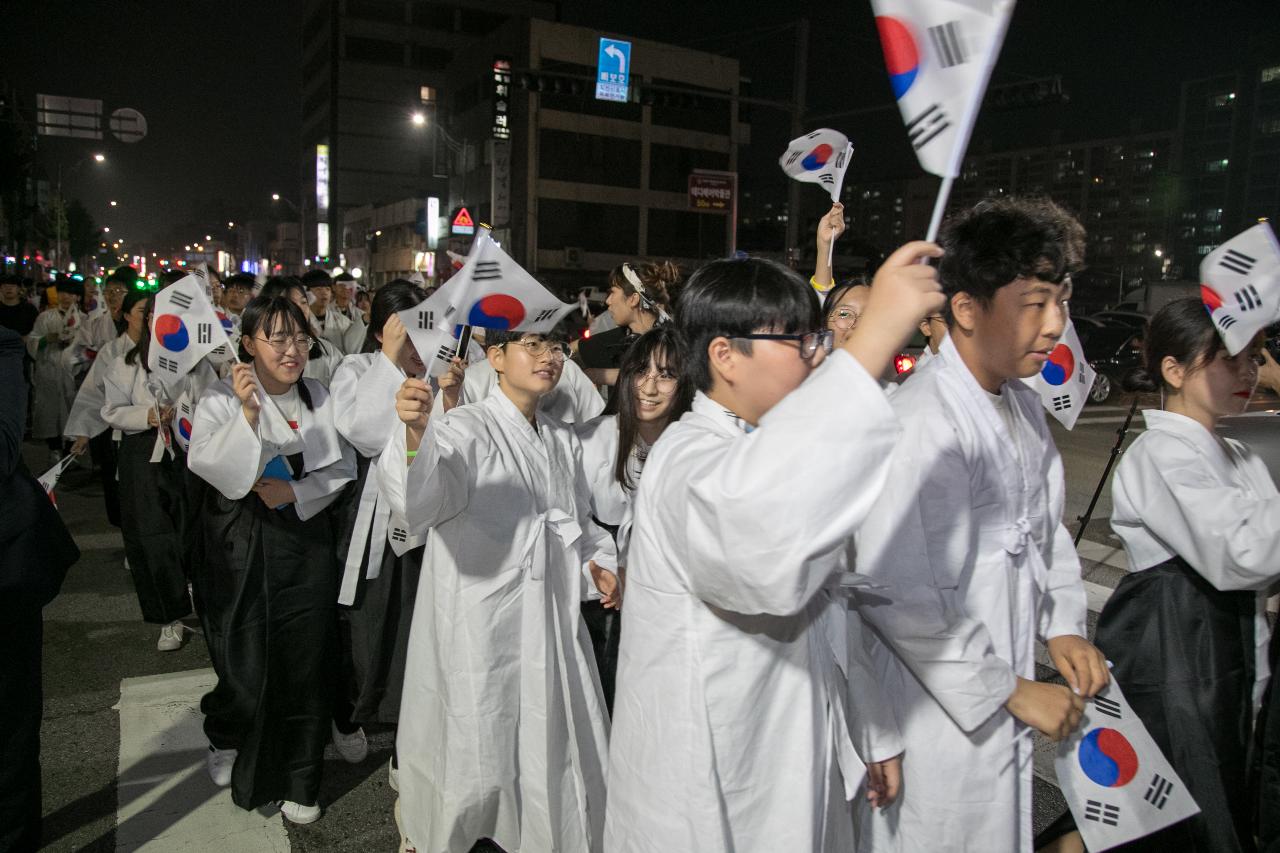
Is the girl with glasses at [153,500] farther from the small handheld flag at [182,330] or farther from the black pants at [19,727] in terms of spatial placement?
the black pants at [19,727]

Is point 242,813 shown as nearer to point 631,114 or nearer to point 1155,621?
point 1155,621

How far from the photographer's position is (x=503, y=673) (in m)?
2.96

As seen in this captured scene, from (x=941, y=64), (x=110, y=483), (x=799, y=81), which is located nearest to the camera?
(x=941, y=64)

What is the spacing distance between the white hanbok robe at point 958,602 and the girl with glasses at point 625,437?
1.30 metres

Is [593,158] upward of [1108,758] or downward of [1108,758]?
upward

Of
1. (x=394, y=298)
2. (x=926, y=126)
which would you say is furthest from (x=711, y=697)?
(x=394, y=298)

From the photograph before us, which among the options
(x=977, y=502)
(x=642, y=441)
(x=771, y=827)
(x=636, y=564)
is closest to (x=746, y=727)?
(x=771, y=827)

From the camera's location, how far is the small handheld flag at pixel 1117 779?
89.8 inches

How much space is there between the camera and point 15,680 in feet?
9.26

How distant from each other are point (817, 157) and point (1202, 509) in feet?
12.5

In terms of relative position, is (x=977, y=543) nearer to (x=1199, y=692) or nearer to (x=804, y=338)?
(x=804, y=338)

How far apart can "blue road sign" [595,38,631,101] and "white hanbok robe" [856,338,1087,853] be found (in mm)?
16225

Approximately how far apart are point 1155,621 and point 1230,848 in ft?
2.11

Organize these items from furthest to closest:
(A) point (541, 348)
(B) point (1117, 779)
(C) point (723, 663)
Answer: (A) point (541, 348) → (B) point (1117, 779) → (C) point (723, 663)
